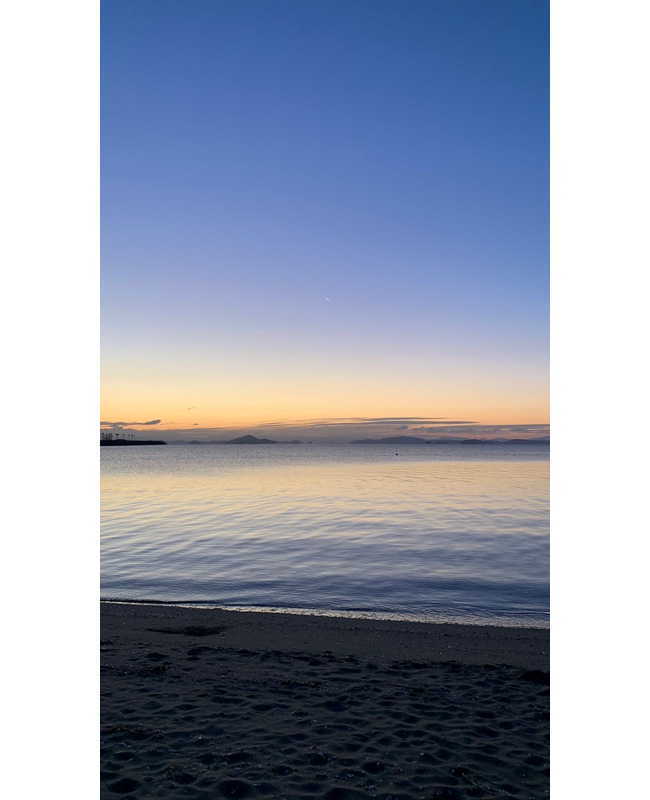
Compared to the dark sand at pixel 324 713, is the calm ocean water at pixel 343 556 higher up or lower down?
lower down

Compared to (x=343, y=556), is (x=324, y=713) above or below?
above

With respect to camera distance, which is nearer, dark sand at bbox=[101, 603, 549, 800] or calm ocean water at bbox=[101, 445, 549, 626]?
dark sand at bbox=[101, 603, 549, 800]

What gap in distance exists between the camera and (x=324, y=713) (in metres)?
3.93

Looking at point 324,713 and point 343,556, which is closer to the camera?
point 324,713

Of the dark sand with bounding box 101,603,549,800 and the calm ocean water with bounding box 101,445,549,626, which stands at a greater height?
the dark sand with bounding box 101,603,549,800

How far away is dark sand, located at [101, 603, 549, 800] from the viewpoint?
3.00 metres

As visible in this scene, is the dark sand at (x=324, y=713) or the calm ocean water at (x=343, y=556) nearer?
the dark sand at (x=324, y=713)

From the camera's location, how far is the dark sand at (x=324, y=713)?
300 cm
